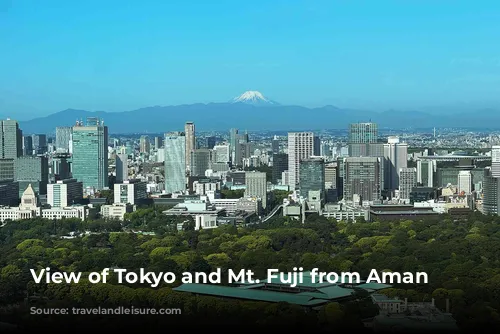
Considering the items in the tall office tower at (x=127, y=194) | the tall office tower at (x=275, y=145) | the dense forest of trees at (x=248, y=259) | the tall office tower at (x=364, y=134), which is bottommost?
the dense forest of trees at (x=248, y=259)

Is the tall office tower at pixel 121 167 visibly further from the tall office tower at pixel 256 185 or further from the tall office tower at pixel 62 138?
the tall office tower at pixel 256 185

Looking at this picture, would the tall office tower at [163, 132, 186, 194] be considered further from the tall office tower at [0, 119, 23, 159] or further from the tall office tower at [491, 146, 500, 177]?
the tall office tower at [491, 146, 500, 177]

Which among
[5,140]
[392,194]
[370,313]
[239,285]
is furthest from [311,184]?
[370,313]

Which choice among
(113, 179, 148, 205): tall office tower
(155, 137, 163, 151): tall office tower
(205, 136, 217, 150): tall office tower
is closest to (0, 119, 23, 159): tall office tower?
(113, 179, 148, 205): tall office tower

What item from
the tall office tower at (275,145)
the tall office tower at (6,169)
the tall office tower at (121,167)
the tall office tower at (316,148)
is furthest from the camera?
the tall office tower at (275,145)

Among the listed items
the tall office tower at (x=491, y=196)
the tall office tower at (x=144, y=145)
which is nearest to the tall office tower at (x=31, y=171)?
the tall office tower at (x=491, y=196)
